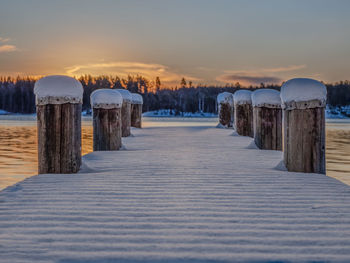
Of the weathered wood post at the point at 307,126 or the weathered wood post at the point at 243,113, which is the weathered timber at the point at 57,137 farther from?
the weathered wood post at the point at 243,113

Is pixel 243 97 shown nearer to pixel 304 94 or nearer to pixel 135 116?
pixel 135 116

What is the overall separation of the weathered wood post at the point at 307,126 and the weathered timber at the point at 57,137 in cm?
296

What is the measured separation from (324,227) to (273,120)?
18.2 ft

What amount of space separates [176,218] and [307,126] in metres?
2.84

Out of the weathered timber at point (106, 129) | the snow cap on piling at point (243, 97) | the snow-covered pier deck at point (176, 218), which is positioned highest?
the snow cap on piling at point (243, 97)

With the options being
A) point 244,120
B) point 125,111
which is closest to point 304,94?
point 244,120

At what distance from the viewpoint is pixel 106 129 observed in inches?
324

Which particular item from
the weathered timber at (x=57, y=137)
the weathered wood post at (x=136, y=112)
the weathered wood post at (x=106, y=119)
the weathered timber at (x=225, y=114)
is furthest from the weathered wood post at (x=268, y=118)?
the weathered wood post at (x=136, y=112)

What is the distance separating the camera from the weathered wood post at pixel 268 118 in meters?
8.08

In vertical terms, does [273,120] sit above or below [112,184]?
above

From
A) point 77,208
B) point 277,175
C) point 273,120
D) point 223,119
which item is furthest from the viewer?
point 223,119

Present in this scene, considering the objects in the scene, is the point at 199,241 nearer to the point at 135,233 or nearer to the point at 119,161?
the point at 135,233

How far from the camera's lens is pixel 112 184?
4.25 meters

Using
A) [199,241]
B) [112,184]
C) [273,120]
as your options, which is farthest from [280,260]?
[273,120]
